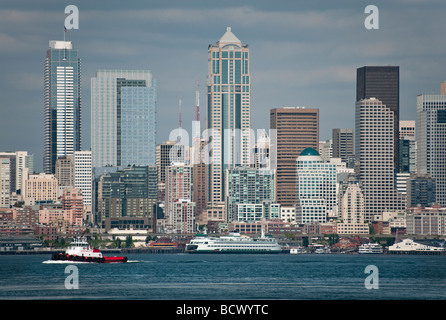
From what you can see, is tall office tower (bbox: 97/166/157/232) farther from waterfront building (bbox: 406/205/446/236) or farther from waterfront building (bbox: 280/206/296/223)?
waterfront building (bbox: 406/205/446/236)

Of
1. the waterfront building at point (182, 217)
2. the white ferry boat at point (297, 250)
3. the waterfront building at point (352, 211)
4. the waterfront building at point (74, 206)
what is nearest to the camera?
the white ferry boat at point (297, 250)

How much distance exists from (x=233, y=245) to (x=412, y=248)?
99.2 ft

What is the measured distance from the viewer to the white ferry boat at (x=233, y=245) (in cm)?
14075

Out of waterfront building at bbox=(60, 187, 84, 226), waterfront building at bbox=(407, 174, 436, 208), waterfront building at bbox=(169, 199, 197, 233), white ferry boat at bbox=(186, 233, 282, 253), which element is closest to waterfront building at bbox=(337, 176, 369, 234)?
waterfront building at bbox=(407, 174, 436, 208)

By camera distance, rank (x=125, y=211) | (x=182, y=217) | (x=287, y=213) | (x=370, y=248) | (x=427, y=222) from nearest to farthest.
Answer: (x=370, y=248) → (x=427, y=222) → (x=182, y=217) → (x=125, y=211) → (x=287, y=213)

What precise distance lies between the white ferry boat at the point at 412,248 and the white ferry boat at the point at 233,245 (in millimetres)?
19561

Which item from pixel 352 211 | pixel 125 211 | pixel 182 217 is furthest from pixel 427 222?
pixel 125 211

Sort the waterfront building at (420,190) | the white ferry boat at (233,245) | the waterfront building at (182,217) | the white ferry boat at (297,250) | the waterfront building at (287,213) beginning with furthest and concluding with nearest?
1. the waterfront building at (420,190)
2. the waterfront building at (287,213)
3. the waterfront building at (182,217)
4. the white ferry boat at (297,250)
5. the white ferry boat at (233,245)

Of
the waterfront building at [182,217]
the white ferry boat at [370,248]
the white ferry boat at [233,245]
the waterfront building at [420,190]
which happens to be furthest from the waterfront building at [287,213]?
the white ferry boat at [233,245]

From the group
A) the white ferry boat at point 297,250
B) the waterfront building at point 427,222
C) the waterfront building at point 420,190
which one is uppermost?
the waterfront building at point 420,190

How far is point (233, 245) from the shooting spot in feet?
465

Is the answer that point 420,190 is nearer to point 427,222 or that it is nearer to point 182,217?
point 427,222

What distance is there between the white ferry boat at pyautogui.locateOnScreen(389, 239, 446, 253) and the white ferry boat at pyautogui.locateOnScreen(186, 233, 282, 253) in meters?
19.6

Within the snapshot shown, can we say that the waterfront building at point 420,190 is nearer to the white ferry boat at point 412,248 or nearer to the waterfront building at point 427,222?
the waterfront building at point 427,222
